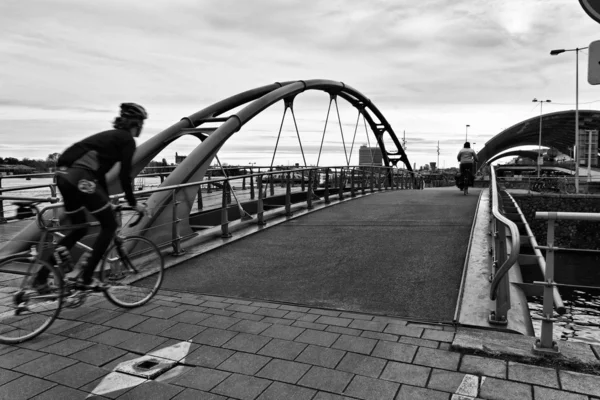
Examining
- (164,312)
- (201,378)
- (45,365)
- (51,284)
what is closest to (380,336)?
(201,378)

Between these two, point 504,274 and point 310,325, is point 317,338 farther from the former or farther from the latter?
point 504,274

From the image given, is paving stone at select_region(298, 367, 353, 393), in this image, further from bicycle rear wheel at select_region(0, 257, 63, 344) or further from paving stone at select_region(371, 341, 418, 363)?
bicycle rear wheel at select_region(0, 257, 63, 344)

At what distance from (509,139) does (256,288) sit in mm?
101382

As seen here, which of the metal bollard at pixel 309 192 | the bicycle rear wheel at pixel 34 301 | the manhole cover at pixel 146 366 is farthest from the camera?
the metal bollard at pixel 309 192

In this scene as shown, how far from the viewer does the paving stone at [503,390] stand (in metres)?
2.89

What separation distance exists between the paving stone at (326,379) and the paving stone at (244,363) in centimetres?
39

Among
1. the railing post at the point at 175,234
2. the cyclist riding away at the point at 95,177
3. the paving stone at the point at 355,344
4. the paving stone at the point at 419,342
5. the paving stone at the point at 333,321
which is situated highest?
the cyclist riding away at the point at 95,177

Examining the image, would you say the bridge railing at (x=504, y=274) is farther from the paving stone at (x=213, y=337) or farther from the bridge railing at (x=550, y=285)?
the paving stone at (x=213, y=337)

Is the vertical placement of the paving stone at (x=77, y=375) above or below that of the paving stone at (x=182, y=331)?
below

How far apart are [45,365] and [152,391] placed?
3.31 feet

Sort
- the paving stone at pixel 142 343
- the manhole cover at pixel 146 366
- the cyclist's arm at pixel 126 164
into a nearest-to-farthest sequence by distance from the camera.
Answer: the manhole cover at pixel 146 366 < the paving stone at pixel 142 343 < the cyclist's arm at pixel 126 164

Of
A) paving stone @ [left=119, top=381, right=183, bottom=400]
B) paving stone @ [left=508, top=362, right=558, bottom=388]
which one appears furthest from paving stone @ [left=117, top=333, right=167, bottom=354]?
paving stone @ [left=508, top=362, right=558, bottom=388]

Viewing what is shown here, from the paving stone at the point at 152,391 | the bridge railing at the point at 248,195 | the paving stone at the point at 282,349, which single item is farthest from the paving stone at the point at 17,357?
the bridge railing at the point at 248,195

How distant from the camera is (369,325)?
4.23 meters
